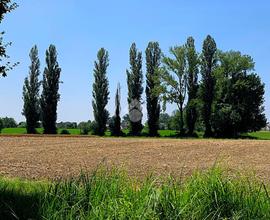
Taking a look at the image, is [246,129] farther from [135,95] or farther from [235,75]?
[135,95]

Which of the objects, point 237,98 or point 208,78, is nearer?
point 208,78

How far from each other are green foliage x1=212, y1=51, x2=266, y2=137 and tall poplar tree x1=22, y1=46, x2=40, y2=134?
2542cm

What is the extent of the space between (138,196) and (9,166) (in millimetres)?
10978

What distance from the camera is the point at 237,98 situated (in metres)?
73.2

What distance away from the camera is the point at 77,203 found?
202 inches

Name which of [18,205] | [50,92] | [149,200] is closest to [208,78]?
[50,92]

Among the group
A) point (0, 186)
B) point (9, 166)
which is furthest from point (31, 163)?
point (0, 186)

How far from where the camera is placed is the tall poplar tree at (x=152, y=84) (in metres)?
69.1

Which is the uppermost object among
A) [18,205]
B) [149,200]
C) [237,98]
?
[237,98]

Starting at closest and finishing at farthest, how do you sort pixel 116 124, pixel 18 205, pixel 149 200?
pixel 149 200 → pixel 18 205 → pixel 116 124

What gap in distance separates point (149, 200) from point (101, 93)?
68.3 meters

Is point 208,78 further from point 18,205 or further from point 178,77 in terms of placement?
point 18,205

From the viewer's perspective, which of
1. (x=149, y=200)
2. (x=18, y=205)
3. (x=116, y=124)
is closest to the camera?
(x=149, y=200)

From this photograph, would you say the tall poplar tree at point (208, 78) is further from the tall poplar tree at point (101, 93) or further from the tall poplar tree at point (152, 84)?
the tall poplar tree at point (101, 93)
